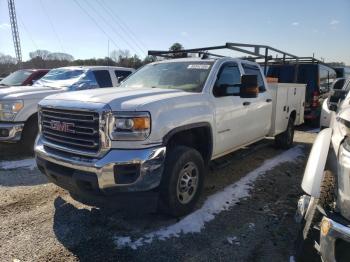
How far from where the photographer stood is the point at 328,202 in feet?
→ 8.94

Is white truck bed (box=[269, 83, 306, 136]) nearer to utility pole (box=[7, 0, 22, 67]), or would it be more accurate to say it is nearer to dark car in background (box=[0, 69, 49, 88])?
dark car in background (box=[0, 69, 49, 88])

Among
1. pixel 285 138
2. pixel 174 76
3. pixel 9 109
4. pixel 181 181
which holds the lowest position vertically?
pixel 285 138

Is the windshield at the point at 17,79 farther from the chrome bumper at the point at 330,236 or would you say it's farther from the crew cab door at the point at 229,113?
the chrome bumper at the point at 330,236

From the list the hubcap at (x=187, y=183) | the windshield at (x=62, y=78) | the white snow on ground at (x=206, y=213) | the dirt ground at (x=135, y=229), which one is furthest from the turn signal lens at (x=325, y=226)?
the windshield at (x=62, y=78)

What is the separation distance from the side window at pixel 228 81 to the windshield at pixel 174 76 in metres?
0.21

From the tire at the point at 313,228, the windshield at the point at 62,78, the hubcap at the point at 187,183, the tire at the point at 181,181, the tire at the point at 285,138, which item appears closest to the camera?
the tire at the point at 313,228

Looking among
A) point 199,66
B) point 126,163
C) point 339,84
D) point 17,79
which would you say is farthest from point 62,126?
point 17,79

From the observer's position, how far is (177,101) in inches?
151

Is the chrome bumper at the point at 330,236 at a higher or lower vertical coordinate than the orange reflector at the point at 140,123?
lower

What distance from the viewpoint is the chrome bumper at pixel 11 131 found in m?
6.25

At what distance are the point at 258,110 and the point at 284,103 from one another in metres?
1.49

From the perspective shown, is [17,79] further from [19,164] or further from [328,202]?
[328,202]

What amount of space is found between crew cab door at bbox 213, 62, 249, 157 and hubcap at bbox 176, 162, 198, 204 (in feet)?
2.23

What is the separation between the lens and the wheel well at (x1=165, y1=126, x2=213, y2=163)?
13.8 feet
